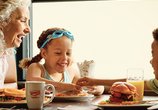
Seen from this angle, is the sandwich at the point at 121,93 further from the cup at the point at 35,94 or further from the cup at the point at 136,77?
the cup at the point at 35,94

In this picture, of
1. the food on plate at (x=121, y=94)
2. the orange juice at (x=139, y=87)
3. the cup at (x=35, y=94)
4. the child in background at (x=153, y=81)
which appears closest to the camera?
the cup at (x=35, y=94)

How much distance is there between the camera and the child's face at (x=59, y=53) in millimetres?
2318

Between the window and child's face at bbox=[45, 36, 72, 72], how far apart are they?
814 mm

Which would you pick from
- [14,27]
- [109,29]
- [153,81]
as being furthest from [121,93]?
[109,29]

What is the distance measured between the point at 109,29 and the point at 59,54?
93 centimetres

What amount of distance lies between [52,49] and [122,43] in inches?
38.2

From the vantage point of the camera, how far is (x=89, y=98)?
1.56m

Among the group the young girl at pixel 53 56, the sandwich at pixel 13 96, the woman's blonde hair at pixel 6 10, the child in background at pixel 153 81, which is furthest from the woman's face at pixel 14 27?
the sandwich at pixel 13 96

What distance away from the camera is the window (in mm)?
3072

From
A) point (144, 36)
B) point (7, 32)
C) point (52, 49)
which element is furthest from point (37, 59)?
point (144, 36)

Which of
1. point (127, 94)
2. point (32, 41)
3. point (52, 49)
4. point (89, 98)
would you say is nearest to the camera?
point (127, 94)

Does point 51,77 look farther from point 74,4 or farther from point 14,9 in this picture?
point 74,4

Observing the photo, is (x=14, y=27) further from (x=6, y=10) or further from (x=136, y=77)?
(x=136, y=77)

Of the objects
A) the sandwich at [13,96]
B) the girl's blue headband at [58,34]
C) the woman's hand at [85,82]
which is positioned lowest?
the sandwich at [13,96]
